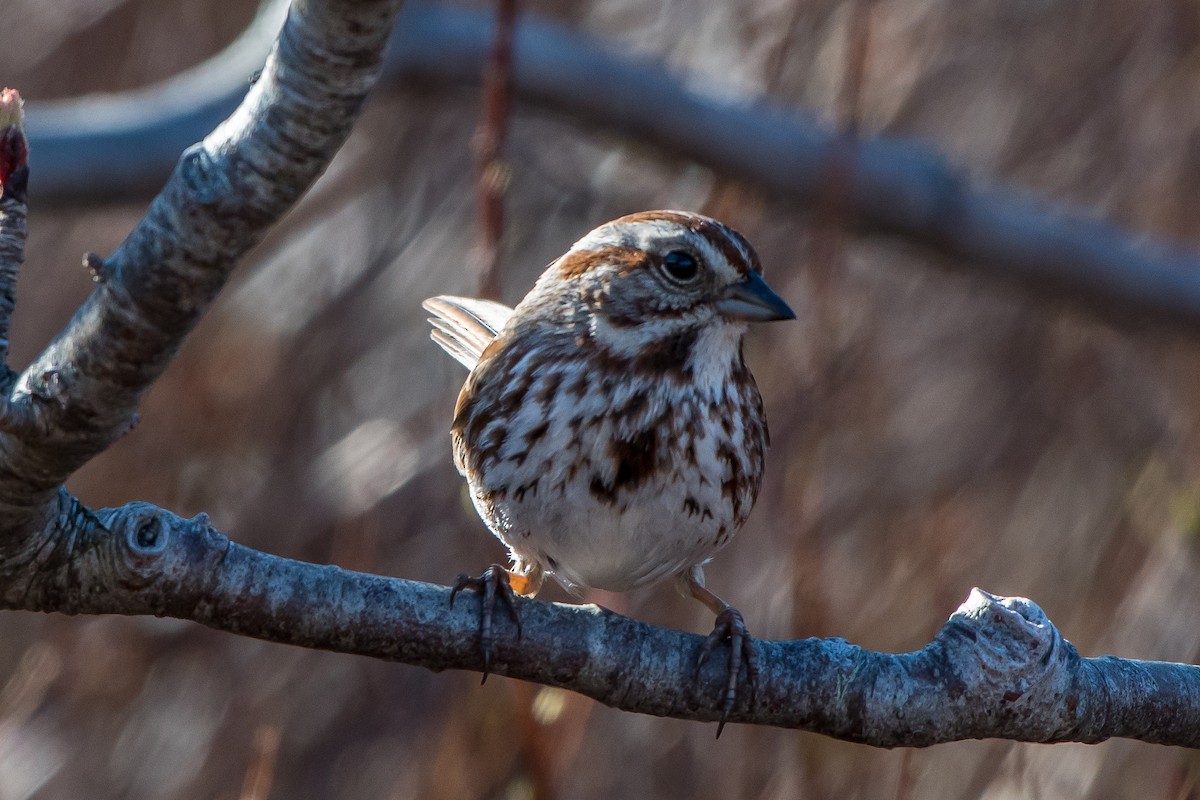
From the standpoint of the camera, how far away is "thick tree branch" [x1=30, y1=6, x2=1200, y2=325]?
15.0 feet

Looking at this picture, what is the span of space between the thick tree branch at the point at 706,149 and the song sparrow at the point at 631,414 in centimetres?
200

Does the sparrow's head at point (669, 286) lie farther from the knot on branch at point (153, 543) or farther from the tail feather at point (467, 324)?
the knot on branch at point (153, 543)

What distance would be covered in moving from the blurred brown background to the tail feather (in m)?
1.32

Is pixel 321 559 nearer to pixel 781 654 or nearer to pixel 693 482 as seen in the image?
pixel 693 482

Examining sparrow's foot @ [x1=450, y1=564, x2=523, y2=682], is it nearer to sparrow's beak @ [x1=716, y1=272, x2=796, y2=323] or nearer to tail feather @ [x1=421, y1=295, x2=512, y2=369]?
sparrow's beak @ [x1=716, y1=272, x2=796, y2=323]

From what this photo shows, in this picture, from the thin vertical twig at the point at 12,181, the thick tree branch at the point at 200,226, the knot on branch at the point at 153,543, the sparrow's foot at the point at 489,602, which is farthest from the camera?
the sparrow's foot at the point at 489,602

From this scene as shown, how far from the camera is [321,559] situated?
5.37m

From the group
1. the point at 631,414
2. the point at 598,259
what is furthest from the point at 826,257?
the point at 631,414

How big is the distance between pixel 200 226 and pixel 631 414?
1.31 meters

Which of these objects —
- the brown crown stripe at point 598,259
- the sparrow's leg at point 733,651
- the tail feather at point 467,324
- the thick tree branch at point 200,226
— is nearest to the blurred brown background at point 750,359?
the tail feather at point 467,324

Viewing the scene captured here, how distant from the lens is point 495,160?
317cm

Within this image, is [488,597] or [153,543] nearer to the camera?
[153,543]

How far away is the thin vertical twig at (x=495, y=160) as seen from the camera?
312cm

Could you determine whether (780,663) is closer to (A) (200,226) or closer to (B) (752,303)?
(B) (752,303)
